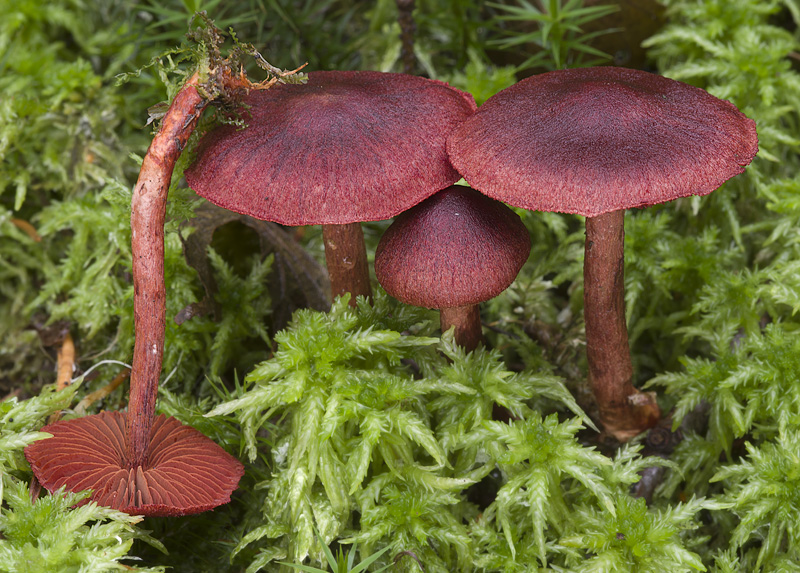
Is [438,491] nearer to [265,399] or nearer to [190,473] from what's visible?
[265,399]

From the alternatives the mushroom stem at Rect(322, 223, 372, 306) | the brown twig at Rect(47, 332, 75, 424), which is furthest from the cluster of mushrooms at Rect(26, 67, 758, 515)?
the brown twig at Rect(47, 332, 75, 424)

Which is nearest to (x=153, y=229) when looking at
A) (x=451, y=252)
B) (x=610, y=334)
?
(x=451, y=252)

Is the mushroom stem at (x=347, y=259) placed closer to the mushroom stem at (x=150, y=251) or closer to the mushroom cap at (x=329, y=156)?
the mushroom cap at (x=329, y=156)

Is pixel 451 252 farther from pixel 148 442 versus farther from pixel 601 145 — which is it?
pixel 148 442

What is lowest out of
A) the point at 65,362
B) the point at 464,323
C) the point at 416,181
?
the point at 65,362

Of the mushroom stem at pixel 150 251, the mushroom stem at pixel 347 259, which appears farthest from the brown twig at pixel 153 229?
the mushroom stem at pixel 347 259

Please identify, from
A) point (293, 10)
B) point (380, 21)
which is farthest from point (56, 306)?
point (380, 21)
